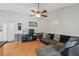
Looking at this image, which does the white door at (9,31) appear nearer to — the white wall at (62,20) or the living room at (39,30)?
the living room at (39,30)

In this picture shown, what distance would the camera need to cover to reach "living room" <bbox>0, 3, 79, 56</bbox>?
5.57 feet

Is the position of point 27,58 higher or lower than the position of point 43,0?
lower

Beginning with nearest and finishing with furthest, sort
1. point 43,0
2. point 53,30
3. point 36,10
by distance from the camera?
point 43,0, point 36,10, point 53,30

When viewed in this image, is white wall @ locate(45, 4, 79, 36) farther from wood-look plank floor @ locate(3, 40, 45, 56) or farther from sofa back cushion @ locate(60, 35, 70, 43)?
wood-look plank floor @ locate(3, 40, 45, 56)

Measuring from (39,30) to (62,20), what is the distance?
0.49 meters

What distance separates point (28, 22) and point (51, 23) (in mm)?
441

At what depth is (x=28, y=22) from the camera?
6.06 ft

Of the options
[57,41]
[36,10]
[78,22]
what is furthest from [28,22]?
[78,22]

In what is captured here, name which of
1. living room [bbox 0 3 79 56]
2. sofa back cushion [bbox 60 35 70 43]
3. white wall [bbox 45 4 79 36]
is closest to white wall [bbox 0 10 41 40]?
living room [bbox 0 3 79 56]

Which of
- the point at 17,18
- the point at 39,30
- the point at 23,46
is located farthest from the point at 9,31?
the point at 39,30

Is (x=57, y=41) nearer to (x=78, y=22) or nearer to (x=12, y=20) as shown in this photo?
(x=78, y=22)

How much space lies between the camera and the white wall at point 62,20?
1.78 m

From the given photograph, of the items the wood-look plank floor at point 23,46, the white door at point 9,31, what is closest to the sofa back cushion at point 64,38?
the wood-look plank floor at point 23,46

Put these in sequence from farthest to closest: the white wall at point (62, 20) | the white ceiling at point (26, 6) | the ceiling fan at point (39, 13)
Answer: the white wall at point (62, 20) < the ceiling fan at point (39, 13) < the white ceiling at point (26, 6)
